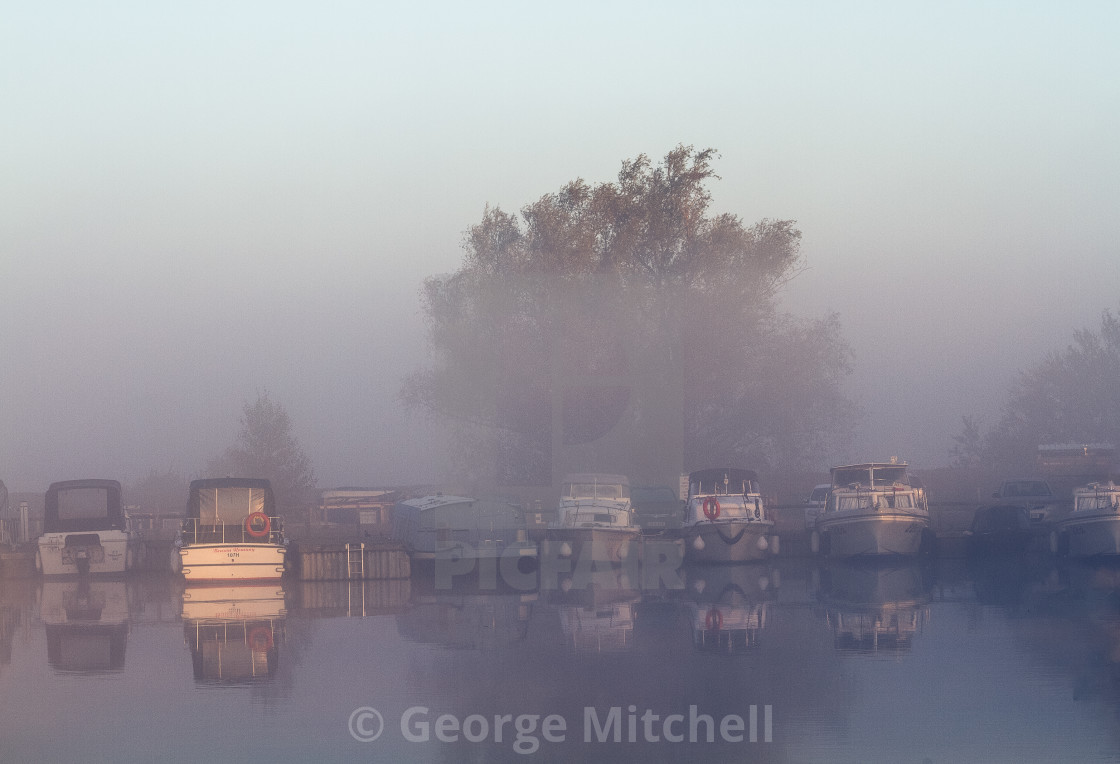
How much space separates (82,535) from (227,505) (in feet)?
16.7

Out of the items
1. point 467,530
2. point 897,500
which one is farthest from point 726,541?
point 467,530

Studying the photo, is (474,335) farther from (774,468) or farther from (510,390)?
(774,468)

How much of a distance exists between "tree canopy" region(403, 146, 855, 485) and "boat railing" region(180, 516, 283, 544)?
1397 cm

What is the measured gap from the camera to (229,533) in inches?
1154

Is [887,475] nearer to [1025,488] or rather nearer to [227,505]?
[1025,488]

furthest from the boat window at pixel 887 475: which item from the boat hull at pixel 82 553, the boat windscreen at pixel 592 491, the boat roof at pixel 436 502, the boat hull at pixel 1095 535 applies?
the boat hull at pixel 82 553

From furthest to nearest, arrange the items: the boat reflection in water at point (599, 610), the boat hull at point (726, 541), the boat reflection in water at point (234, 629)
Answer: the boat hull at point (726, 541) → the boat reflection in water at point (599, 610) → the boat reflection in water at point (234, 629)

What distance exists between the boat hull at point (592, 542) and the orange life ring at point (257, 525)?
A: 299 inches

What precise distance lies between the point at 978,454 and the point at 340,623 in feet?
216

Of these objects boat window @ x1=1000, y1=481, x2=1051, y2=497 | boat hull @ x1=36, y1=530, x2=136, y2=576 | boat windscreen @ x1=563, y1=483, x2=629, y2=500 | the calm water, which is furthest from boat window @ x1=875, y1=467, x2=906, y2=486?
boat hull @ x1=36, y1=530, x2=136, y2=576

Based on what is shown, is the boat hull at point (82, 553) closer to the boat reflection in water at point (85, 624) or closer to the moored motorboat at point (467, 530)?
the boat reflection in water at point (85, 624)

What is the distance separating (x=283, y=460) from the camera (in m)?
60.9

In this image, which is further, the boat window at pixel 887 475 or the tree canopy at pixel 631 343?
the tree canopy at pixel 631 343

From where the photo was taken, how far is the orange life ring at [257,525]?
2816cm
